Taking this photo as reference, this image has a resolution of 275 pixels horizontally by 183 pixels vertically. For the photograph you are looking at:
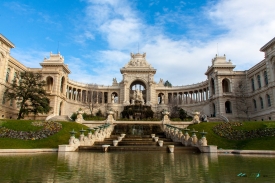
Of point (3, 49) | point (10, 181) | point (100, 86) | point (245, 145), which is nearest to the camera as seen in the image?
point (10, 181)

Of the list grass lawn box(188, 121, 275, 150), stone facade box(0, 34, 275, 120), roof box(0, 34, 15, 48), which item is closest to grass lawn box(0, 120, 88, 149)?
grass lawn box(188, 121, 275, 150)

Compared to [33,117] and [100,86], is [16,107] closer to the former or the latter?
[33,117]

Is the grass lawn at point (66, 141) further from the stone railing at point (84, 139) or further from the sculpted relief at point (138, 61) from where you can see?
the sculpted relief at point (138, 61)

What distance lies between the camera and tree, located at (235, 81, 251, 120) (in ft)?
195

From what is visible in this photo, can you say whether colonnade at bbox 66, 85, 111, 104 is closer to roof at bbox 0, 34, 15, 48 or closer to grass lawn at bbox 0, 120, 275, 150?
roof at bbox 0, 34, 15, 48

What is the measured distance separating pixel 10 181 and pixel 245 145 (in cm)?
2251

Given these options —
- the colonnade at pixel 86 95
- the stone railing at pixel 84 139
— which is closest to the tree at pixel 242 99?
the stone railing at pixel 84 139

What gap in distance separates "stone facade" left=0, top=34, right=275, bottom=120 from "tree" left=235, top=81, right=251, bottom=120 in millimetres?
537

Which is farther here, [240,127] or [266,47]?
[266,47]

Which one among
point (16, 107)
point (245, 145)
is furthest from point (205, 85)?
point (16, 107)

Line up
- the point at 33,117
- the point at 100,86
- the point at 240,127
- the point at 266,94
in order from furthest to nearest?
1. the point at 100,86
2. the point at 33,117
3. the point at 266,94
4. the point at 240,127

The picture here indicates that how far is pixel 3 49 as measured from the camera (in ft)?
158

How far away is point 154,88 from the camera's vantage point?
78.1 m

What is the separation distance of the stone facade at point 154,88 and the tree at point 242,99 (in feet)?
1.76
